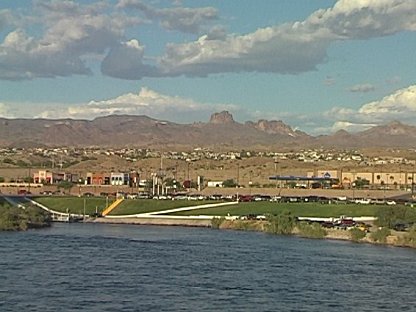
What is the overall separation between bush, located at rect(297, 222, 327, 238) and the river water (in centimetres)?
612

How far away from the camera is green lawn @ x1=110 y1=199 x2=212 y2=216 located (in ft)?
366

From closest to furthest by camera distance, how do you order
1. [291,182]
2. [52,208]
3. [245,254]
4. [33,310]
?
1. [33,310]
2. [245,254]
3. [52,208]
4. [291,182]

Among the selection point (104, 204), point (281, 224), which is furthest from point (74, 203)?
point (281, 224)

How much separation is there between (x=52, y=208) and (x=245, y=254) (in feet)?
187

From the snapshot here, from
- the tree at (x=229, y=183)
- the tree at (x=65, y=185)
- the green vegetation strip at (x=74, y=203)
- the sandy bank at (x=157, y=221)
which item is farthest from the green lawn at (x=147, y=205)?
the tree at (x=229, y=183)

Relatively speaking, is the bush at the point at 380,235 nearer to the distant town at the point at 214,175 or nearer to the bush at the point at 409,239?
the bush at the point at 409,239

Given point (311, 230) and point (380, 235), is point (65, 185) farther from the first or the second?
point (380, 235)

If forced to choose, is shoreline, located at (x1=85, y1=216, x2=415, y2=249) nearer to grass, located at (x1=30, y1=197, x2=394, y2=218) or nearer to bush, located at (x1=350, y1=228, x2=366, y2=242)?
bush, located at (x1=350, y1=228, x2=366, y2=242)

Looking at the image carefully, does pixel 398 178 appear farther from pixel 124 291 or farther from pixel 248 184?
pixel 124 291

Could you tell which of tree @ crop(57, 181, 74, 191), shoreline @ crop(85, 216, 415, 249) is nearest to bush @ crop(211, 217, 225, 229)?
shoreline @ crop(85, 216, 415, 249)

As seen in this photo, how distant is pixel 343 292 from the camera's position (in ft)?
153

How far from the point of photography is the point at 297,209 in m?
102

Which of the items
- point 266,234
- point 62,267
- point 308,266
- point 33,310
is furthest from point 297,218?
point 33,310

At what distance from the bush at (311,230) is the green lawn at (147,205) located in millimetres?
26232
